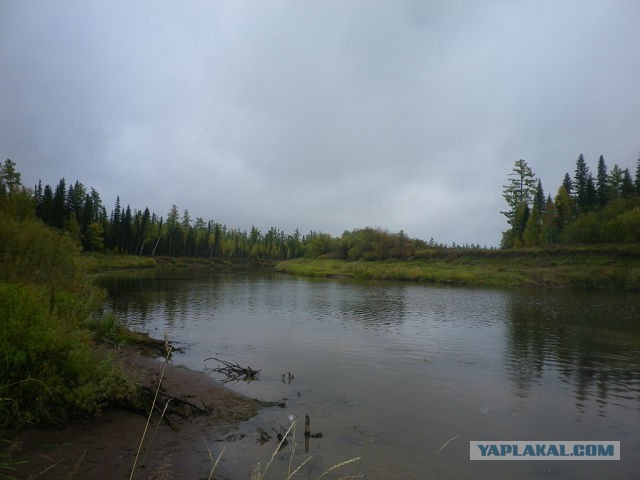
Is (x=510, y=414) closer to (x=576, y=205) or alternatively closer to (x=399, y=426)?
(x=399, y=426)

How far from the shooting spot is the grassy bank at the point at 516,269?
51.6 metres

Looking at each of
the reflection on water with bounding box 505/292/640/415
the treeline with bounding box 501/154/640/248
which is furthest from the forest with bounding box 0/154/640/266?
the reflection on water with bounding box 505/292/640/415

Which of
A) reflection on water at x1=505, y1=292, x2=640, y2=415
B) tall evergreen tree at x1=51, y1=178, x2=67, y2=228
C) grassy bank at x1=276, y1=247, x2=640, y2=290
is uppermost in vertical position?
tall evergreen tree at x1=51, y1=178, x2=67, y2=228

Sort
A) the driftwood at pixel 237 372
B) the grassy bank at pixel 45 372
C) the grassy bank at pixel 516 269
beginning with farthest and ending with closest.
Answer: the grassy bank at pixel 516 269 → the driftwood at pixel 237 372 → the grassy bank at pixel 45 372

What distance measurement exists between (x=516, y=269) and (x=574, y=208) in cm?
4181

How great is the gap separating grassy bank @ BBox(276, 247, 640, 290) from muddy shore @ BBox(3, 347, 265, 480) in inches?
2055

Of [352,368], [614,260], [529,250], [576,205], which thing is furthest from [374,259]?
[352,368]

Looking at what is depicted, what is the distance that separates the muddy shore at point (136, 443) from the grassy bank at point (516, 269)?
52205mm

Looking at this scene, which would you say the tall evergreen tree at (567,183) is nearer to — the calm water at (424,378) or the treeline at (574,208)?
the treeline at (574,208)

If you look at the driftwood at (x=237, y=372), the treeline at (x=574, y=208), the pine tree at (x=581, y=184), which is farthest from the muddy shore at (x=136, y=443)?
the pine tree at (x=581, y=184)

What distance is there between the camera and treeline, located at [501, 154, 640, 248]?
2879 inches

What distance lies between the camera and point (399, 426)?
30.4 feet

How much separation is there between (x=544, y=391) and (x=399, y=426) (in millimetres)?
6108

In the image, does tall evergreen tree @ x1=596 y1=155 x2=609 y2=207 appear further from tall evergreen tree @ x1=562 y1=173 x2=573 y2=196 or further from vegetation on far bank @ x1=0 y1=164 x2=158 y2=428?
vegetation on far bank @ x1=0 y1=164 x2=158 y2=428
